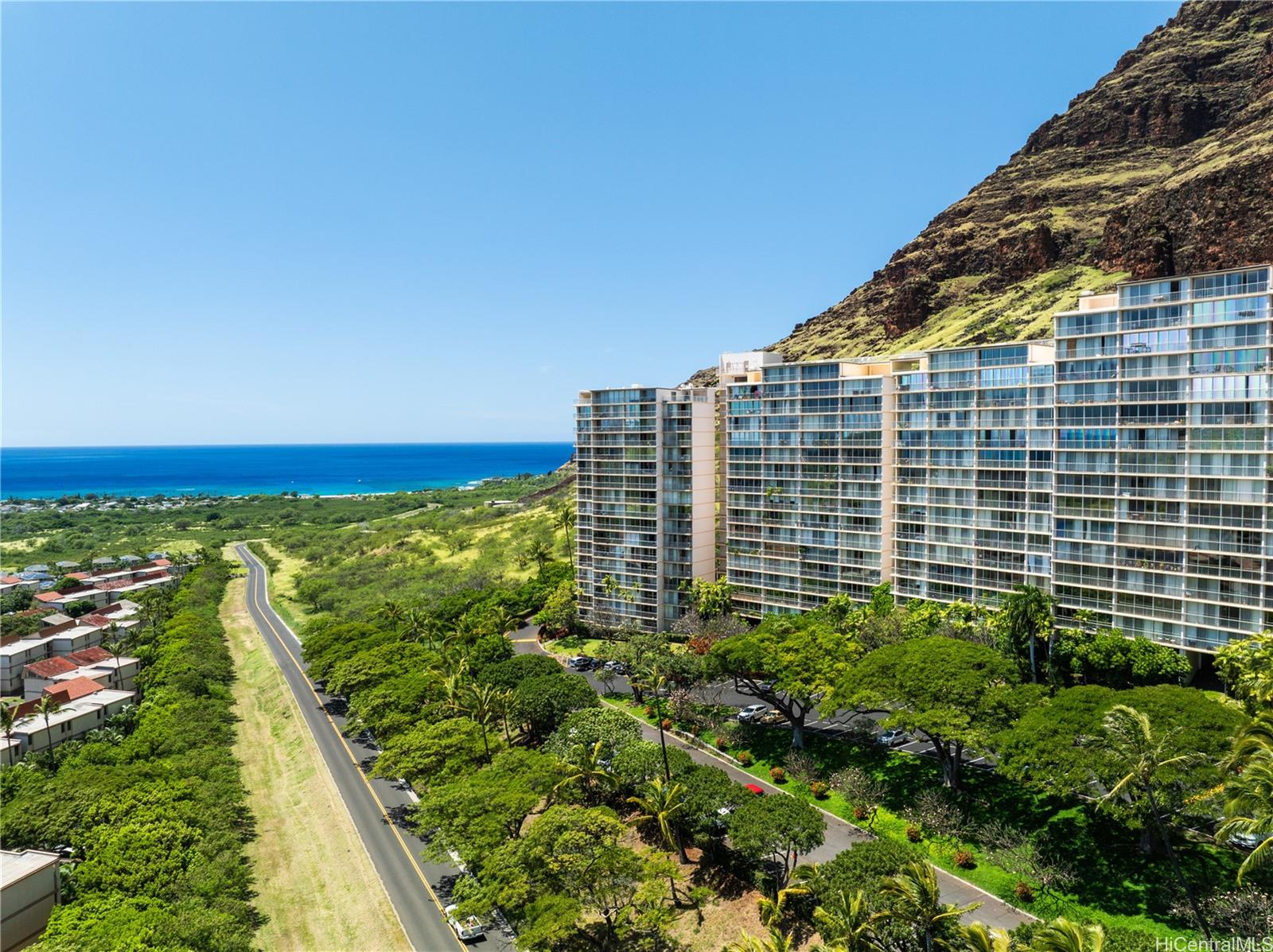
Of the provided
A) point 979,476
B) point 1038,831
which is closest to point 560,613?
point 979,476

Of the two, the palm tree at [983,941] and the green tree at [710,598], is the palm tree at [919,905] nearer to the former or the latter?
the palm tree at [983,941]

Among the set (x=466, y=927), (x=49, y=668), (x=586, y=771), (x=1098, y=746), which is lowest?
(x=466, y=927)

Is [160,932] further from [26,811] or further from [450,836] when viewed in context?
[26,811]

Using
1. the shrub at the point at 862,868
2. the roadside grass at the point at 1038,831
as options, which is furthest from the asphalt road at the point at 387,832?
the roadside grass at the point at 1038,831

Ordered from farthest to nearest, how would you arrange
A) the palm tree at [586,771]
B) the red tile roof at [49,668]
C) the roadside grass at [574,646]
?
the roadside grass at [574,646], the red tile roof at [49,668], the palm tree at [586,771]

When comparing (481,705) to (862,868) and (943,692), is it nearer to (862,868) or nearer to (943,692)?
(862,868)

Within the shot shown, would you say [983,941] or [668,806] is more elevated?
[983,941]

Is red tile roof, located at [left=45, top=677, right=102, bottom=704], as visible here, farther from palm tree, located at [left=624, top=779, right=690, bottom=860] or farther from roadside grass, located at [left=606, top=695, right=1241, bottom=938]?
roadside grass, located at [left=606, top=695, right=1241, bottom=938]

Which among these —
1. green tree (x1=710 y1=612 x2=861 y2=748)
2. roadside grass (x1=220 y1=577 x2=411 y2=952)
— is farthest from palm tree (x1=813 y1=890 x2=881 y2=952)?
roadside grass (x1=220 y1=577 x2=411 y2=952)
